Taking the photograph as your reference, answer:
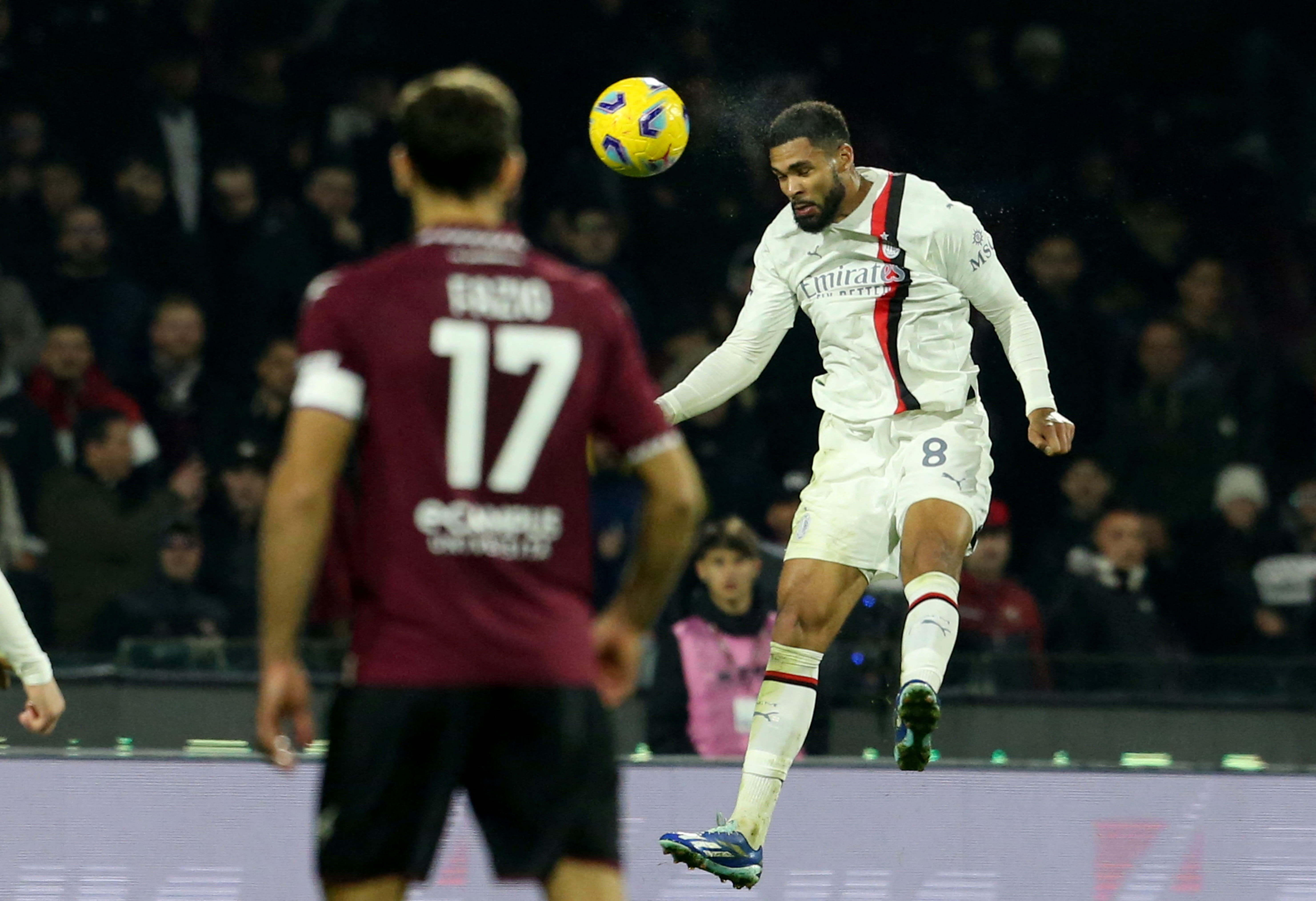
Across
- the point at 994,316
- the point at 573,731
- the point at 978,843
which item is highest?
the point at 994,316

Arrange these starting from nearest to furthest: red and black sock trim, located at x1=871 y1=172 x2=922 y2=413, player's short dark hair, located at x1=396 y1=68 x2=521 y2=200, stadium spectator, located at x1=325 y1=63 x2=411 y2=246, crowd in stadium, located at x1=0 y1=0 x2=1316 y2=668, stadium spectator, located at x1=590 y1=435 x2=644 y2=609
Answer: player's short dark hair, located at x1=396 y1=68 x2=521 y2=200 < red and black sock trim, located at x1=871 y1=172 x2=922 y2=413 < crowd in stadium, located at x1=0 y1=0 x2=1316 y2=668 < stadium spectator, located at x1=590 y1=435 x2=644 y2=609 < stadium spectator, located at x1=325 y1=63 x2=411 y2=246

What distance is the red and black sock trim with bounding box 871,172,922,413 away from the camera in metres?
5.96

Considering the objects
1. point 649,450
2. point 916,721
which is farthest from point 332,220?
point 649,450

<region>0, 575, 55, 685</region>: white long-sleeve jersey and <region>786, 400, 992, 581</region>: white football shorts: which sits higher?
<region>786, 400, 992, 581</region>: white football shorts

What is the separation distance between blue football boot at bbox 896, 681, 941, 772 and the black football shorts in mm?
2435

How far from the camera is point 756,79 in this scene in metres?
9.12

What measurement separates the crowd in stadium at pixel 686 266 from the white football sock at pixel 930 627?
7.25 ft

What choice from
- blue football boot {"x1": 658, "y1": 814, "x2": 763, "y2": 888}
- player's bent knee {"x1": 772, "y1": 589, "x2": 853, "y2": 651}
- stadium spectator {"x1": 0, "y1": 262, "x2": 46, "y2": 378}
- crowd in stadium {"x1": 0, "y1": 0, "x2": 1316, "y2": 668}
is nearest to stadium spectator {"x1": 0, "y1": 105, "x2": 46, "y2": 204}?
crowd in stadium {"x1": 0, "y1": 0, "x2": 1316, "y2": 668}

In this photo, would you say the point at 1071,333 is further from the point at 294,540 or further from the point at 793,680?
the point at 294,540

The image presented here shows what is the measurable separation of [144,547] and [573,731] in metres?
5.76

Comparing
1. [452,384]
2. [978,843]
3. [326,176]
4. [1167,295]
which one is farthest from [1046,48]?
[452,384]

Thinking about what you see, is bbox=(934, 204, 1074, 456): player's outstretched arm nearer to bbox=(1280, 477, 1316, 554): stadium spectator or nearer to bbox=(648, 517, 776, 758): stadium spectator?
bbox=(648, 517, 776, 758): stadium spectator

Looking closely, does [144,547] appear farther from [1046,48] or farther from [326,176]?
[1046,48]

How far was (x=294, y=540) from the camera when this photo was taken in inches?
119
